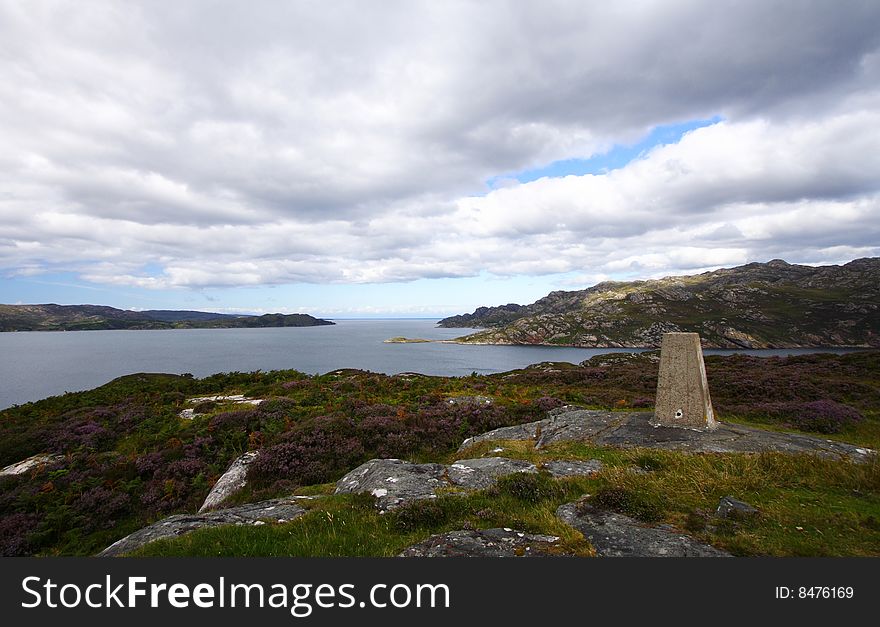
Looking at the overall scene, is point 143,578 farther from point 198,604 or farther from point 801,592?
point 801,592

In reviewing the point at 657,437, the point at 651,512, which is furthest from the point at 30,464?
the point at 657,437

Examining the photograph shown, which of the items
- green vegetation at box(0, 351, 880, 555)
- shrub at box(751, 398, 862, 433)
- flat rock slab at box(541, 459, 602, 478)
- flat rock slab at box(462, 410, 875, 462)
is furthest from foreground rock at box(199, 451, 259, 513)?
shrub at box(751, 398, 862, 433)

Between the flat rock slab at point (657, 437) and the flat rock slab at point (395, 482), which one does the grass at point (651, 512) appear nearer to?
the flat rock slab at point (395, 482)

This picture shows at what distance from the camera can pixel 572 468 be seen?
425 inches

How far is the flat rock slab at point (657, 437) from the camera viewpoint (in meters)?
12.1

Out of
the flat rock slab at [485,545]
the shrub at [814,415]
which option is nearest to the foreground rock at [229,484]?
the flat rock slab at [485,545]

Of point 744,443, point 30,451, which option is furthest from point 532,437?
point 30,451

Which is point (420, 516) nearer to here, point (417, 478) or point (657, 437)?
point (417, 478)

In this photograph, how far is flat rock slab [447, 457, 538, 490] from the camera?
33.0 feet

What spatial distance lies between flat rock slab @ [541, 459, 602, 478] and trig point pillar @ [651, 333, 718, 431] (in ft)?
17.8

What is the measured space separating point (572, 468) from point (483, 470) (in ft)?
8.40

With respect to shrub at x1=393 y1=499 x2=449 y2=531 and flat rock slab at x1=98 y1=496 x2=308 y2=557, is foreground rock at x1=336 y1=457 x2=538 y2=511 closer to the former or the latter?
shrub at x1=393 y1=499 x2=449 y2=531

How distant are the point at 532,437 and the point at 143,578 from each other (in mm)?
13706

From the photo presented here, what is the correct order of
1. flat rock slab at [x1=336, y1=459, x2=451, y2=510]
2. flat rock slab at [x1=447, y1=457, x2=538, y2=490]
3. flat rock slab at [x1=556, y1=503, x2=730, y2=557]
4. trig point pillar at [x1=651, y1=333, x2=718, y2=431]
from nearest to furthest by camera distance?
flat rock slab at [x1=556, y1=503, x2=730, y2=557]
flat rock slab at [x1=336, y1=459, x2=451, y2=510]
flat rock slab at [x1=447, y1=457, x2=538, y2=490]
trig point pillar at [x1=651, y1=333, x2=718, y2=431]
